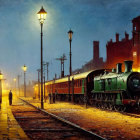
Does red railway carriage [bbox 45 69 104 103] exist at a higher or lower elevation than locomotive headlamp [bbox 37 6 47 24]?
lower

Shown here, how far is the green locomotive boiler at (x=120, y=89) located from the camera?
16156 mm

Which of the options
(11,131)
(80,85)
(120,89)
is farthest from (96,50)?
(11,131)

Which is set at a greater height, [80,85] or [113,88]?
[80,85]

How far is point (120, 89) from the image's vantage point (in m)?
17.0

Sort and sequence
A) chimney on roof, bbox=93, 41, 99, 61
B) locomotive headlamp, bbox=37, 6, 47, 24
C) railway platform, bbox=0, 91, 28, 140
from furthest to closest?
chimney on roof, bbox=93, 41, 99, 61, locomotive headlamp, bbox=37, 6, 47, 24, railway platform, bbox=0, 91, 28, 140

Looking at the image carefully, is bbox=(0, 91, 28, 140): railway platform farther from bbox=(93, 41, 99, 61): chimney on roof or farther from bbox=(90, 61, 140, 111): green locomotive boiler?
bbox=(93, 41, 99, 61): chimney on roof

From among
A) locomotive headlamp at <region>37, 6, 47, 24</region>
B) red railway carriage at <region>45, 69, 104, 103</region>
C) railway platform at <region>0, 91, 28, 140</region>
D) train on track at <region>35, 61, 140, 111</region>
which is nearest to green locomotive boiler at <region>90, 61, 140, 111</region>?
train on track at <region>35, 61, 140, 111</region>

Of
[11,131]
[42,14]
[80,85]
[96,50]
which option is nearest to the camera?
[11,131]

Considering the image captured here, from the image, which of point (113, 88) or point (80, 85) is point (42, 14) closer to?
point (113, 88)

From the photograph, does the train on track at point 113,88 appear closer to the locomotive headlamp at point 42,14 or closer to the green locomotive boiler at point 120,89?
the green locomotive boiler at point 120,89

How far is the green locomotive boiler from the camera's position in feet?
53.0

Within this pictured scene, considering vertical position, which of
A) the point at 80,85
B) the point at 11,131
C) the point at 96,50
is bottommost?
the point at 11,131

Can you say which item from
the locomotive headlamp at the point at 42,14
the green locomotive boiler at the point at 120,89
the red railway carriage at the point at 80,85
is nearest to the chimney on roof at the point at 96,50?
the red railway carriage at the point at 80,85

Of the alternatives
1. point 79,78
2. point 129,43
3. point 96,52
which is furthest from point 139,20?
point 79,78
